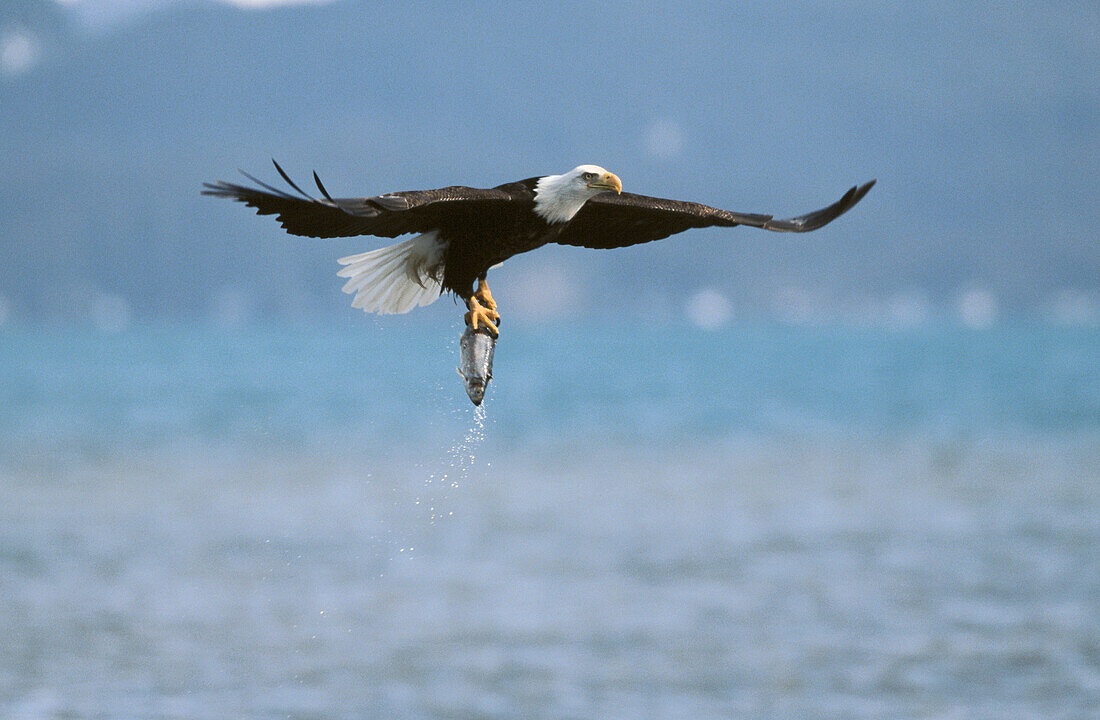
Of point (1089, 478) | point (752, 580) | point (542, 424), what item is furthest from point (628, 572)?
point (542, 424)

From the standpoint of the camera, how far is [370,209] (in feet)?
19.1

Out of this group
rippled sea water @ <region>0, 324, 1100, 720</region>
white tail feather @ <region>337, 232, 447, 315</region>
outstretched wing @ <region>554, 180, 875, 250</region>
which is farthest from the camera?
rippled sea water @ <region>0, 324, 1100, 720</region>

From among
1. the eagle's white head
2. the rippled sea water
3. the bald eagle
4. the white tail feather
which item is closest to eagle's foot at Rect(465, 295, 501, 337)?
the bald eagle

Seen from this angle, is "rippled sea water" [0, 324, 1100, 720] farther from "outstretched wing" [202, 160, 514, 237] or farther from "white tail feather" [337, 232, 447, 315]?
"outstretched wing" [202, 160, 514, 237]

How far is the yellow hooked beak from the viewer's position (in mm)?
6457

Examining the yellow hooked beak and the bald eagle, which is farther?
the yellow hooked beak

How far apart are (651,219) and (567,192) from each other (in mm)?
675

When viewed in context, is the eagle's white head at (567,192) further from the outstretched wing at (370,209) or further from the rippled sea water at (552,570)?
the rippled sea water at (552,570)

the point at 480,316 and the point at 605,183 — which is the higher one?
the point at 605,183

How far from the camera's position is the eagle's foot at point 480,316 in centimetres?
635

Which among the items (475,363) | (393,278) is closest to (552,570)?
(393,278)

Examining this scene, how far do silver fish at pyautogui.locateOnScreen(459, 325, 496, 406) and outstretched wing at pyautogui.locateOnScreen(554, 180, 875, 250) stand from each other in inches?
28.1

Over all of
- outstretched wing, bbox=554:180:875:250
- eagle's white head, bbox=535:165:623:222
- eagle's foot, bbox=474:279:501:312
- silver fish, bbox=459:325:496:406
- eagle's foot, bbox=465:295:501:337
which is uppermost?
outstretched wing, bbox=554:180:875:250

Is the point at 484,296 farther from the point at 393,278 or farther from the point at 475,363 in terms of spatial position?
the point at 393,278
